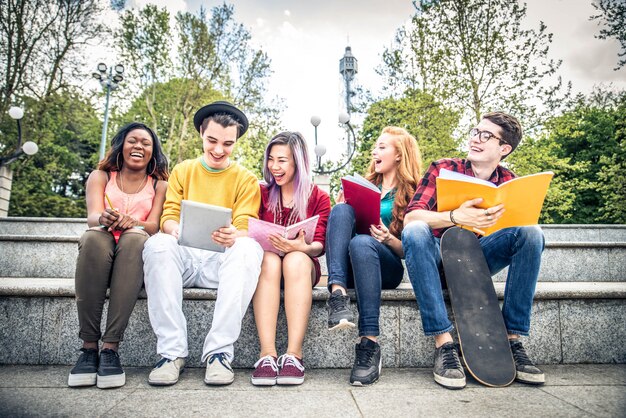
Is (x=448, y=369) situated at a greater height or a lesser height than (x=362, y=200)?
lesser

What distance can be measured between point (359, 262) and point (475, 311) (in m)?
0.76

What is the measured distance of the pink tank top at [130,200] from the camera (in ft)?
9.00

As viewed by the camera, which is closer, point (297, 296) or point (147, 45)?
point (297, 296)

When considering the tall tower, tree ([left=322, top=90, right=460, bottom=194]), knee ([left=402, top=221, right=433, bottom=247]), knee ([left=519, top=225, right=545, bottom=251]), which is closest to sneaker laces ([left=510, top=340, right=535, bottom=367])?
knee ([left=519, top=225, right=545, bottom=251])

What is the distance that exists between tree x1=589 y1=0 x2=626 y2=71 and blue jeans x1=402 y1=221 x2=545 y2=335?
1382 centimetres

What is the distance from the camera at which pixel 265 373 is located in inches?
83.4

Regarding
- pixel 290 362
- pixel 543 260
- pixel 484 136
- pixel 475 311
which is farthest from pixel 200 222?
pixel 543 260

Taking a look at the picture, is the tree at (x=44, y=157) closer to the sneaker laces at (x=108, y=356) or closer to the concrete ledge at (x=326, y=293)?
the concrete ledge at (x=326, y=293)

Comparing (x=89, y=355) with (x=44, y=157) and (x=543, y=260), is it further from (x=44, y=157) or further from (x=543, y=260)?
(x=44, y=157)

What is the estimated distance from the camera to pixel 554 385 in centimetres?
213

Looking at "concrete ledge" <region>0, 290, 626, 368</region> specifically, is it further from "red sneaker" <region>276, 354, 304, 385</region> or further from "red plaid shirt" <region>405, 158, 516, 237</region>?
"red plaid shirt" <region>405, 158, 516, 237</region>

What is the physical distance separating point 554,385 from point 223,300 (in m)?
1.90

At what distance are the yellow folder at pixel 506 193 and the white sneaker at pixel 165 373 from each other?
71.6 inches

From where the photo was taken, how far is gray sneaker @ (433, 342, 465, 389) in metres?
2.07
